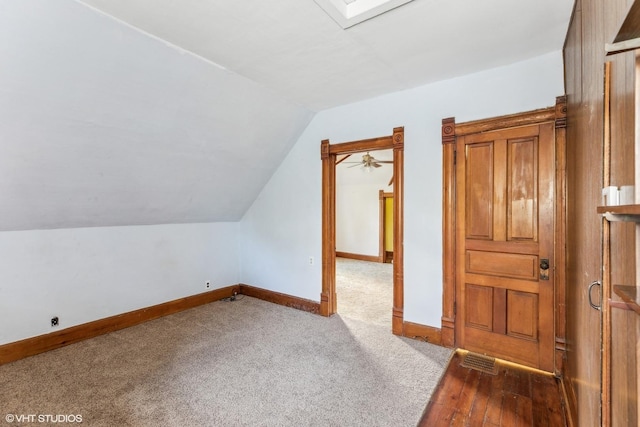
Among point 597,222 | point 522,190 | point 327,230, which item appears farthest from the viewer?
point 327,230

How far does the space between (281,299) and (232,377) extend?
1.77 m

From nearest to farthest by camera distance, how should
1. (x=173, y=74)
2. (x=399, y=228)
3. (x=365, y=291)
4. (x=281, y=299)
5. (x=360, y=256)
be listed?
(x=173, y=74) → (x=399, y=228) → (x=281, y=299) → (x=365, y=291) → (x=360, y=256)

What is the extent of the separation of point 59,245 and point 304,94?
114 inches

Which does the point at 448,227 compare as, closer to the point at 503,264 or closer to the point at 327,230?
the point at 503,264

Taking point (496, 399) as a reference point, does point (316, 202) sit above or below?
above

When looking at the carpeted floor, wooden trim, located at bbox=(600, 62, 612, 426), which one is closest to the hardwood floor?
the carpeted floor

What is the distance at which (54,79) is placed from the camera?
196 centimetres

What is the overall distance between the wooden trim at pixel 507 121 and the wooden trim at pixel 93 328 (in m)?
3.80

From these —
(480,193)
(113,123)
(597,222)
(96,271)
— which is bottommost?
(96,271)

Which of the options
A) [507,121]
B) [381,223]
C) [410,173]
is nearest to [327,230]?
[410,173]

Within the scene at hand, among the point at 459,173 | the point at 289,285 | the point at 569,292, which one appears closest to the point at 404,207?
the point at 459,173

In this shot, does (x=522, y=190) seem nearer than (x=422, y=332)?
Yes

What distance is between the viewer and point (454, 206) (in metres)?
2.83

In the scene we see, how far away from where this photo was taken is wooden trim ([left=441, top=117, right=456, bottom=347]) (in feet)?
9.25
